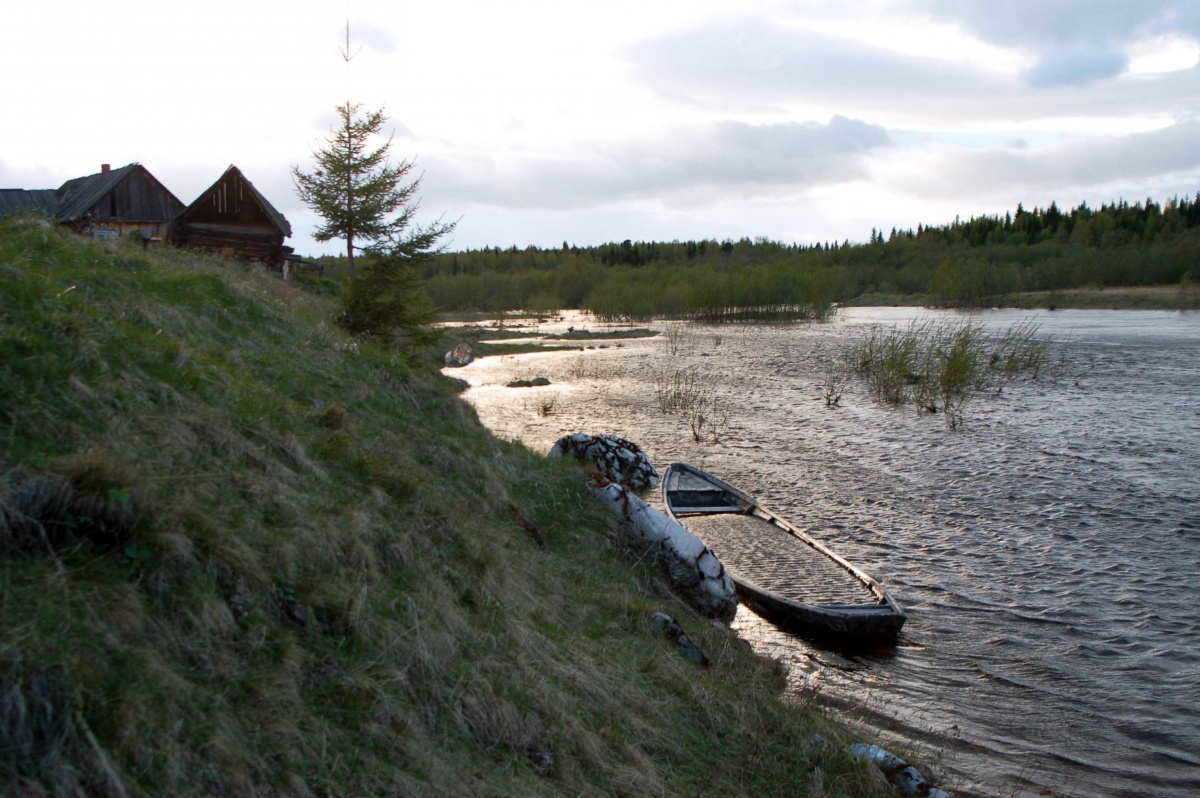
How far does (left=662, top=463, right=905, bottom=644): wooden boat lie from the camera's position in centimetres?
899

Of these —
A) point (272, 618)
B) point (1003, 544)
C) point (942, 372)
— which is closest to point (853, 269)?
point (942, 372)

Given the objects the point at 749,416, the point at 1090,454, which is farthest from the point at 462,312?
the point at 1090,454

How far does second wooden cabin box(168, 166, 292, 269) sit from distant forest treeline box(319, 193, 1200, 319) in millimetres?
31136

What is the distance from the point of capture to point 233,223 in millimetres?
31500

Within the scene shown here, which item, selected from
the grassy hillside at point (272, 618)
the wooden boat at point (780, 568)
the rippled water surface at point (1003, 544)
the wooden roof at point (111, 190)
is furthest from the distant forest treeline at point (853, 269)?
the grassy hillside at point (272, 618)

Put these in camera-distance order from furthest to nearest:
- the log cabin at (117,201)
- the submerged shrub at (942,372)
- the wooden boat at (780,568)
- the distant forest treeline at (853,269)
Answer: the distant forest treeline at (853,269) → the log cabin at (117,201) → the submerged shrub at (942,372) → the wooden boat at (780,568)

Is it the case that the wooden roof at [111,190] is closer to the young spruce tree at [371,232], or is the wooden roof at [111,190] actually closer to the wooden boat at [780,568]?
the young spruce tree at [371,232]

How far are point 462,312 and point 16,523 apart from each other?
81951 mm

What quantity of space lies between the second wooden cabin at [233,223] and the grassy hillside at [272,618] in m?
24.6

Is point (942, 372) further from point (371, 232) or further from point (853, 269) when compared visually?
point (853, 269)

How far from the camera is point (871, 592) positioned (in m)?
9.69

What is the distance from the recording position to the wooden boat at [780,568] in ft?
29.5

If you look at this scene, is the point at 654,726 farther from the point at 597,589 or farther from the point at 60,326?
the point at 60,326

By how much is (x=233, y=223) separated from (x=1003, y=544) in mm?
28910
